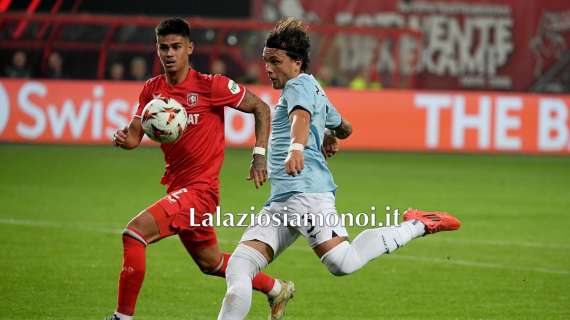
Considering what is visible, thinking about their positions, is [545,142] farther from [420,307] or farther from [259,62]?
[420,307]

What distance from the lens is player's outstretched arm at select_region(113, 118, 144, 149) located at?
7.43 metres

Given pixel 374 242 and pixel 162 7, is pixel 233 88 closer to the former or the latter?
pixel 374 242

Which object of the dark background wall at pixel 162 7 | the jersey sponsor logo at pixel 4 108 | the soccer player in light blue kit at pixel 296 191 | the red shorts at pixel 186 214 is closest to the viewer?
the soccer player in light blue kit at pixel 296 191

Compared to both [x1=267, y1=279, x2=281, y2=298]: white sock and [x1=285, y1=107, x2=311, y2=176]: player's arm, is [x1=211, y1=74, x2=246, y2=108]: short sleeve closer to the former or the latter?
[x1=285, y1=107, x2=311, y2=176]: player's arm

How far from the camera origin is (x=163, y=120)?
7.29m

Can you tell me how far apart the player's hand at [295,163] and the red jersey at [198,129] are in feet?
3.65

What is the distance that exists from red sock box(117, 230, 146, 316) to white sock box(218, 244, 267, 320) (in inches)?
23.4

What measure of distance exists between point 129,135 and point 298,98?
1.27 meters

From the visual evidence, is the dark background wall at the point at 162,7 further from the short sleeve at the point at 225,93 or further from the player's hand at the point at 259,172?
the player's hand at the point at 259,172

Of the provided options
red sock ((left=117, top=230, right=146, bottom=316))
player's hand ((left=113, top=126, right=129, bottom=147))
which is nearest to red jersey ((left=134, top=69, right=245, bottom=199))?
player's hand ((left=113, top=126, right=129, bottom=147))

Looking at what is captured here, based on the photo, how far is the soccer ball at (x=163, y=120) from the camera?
23.9 feet

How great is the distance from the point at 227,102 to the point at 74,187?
947 centimetres

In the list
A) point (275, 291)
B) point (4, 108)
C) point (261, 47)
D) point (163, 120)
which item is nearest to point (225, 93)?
point (163, 120)

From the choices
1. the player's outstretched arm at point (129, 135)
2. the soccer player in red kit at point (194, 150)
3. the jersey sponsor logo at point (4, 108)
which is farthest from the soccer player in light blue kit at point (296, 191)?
the jersey sponsor logo at point (4, 108)
